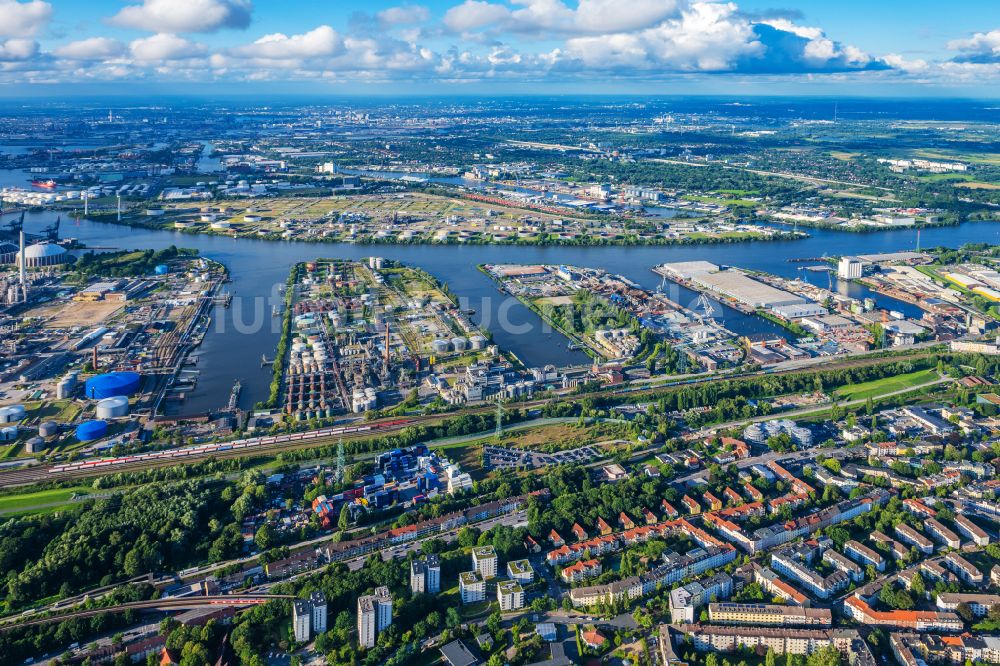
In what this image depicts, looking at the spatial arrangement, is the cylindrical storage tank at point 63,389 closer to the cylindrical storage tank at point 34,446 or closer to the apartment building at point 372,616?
the cylindrical storage tank at point 34,446

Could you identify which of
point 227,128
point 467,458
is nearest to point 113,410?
point 467,458

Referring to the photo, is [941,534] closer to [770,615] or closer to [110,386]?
[770,615]

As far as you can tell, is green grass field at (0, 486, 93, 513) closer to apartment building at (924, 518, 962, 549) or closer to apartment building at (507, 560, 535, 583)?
apartment building at (507, 560, 535, 583)

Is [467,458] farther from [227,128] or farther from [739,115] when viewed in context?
[739,115]

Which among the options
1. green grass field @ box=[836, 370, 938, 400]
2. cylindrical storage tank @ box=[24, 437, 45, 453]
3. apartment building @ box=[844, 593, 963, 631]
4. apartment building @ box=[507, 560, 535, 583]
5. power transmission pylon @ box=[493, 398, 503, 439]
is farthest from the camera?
green grass field @ box=[836, 370, 938, 400]

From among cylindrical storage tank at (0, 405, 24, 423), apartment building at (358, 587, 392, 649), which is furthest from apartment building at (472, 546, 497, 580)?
cylindrical storage tank at (0, 405, 24, 423)

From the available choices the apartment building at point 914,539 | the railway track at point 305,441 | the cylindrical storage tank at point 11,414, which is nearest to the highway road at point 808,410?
the railway track at point 305,441
